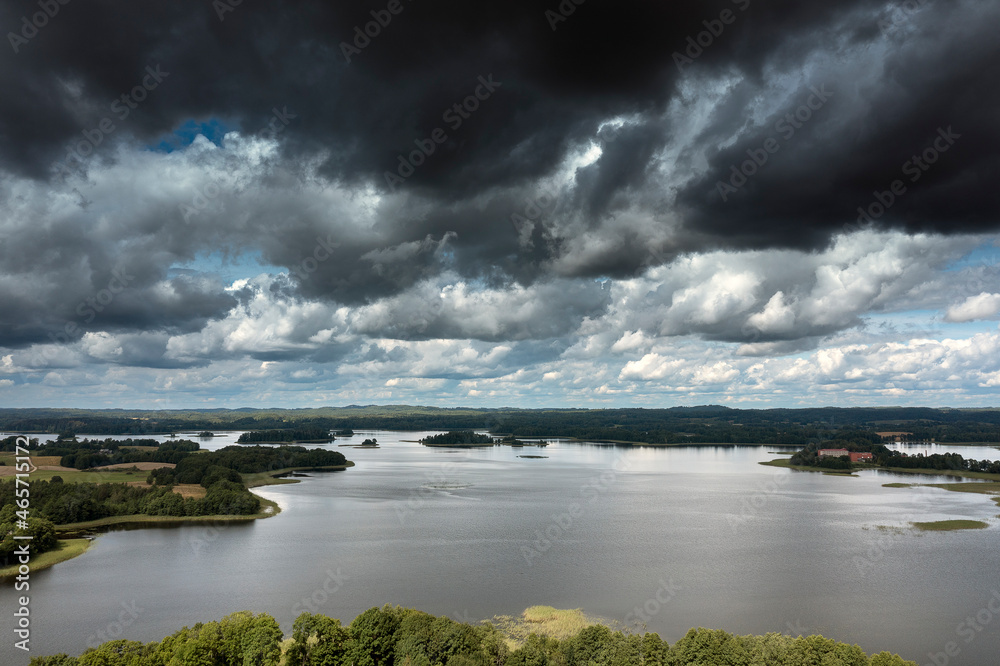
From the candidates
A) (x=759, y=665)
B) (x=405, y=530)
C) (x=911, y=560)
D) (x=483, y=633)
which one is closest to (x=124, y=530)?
(x=405, y=530)

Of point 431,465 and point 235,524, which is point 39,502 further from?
point 431,465

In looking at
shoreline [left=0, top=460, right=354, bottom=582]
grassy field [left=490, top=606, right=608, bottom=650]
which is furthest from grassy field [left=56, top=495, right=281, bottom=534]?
grassy field [left=490, top=606, right=608, bottom=650]

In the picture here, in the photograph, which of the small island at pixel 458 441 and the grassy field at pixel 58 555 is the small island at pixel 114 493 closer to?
the grassy field at pixel 58 555

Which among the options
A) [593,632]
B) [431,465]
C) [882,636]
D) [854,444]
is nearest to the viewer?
[593,632]

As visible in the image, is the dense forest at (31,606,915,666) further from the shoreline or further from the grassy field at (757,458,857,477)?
the grassy field at (757,458,857,477)

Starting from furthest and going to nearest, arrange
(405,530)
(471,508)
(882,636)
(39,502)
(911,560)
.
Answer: (471,508) → (39,502) → (405,530) → (911,560) → (882,636)

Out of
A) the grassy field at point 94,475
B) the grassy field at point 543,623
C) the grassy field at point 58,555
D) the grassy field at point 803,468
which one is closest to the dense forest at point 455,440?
the grassy field at point 803,468

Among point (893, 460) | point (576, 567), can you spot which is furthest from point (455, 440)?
point (576, 567)

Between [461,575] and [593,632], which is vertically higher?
[593,632]
